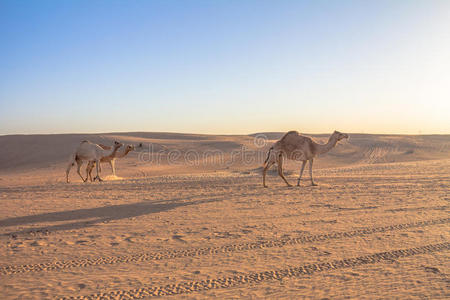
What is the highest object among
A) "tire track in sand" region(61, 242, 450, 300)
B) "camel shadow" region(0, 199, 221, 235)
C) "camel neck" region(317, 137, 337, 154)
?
"camel neck" region(317, 137, 337, 154)

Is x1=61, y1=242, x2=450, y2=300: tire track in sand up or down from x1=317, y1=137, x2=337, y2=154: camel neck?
down

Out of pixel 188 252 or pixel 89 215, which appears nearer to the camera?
pixel 188 252

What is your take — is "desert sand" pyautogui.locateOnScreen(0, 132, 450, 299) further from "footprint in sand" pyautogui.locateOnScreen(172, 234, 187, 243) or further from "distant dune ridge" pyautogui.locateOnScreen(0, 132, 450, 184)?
"distant dune ridge" pyautogui.locateOnScreen(0, 132, 450, 184)

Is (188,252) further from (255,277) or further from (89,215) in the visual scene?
(89,215)

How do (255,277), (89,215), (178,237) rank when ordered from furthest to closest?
(89,215)
(178,237)
(255,277)

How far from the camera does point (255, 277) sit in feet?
14.9

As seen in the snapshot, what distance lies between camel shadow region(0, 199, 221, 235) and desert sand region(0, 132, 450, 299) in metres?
0.03

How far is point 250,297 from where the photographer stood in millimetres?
3973

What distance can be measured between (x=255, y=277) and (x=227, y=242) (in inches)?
63.3

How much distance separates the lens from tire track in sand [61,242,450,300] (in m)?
4.08

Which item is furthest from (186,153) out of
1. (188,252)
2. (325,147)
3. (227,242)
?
(188,252)

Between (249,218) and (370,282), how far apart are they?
3822mm

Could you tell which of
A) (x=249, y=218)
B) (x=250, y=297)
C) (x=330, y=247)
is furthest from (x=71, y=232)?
(x=330, y=247)

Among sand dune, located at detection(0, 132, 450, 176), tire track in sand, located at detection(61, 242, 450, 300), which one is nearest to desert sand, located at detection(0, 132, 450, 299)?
tire track in sand, located at detection(61, 242, 450, 300)
